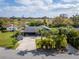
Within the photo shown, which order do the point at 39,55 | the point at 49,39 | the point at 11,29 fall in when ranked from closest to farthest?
the point at 39,55 → the point at 49,39 → the point at 11,29

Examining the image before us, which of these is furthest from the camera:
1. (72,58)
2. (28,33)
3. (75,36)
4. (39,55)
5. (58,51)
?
(28,33)

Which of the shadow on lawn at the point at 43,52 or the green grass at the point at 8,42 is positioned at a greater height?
the shadow on lawn at the point at 43,52

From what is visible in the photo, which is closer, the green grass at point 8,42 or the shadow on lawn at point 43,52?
the shadow on lawn at point 43,52

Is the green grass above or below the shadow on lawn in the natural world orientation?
below

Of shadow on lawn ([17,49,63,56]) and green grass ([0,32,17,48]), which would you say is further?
green grass ([0,32,17,48])

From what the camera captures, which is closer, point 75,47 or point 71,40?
point 75,47

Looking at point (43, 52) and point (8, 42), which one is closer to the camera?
point (43, 52)

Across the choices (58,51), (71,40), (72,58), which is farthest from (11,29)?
(72,58)

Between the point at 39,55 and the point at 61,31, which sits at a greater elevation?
the point at 61,31

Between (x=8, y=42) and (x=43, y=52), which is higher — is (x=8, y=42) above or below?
below

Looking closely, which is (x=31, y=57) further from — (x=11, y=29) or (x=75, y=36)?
(x=11, y=29)
